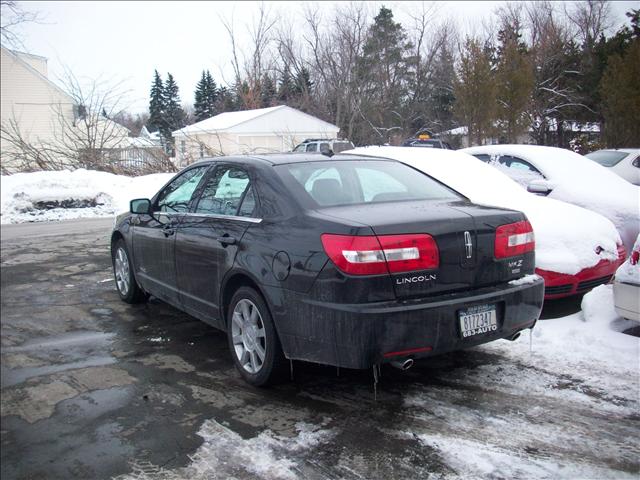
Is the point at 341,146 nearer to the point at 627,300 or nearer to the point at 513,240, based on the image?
the point at 627,300

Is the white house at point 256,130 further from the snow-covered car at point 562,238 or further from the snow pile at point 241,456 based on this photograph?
the snow pile at point 241,456

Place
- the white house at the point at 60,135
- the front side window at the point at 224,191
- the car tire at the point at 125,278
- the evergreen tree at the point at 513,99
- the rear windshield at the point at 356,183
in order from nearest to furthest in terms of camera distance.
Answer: the rear windshield at the point at 356,183
the front side window at the point at 224,191
the car tire at the point at 125,278
the white house at the point at 60,135
the evergreen tree at the point at 513,99

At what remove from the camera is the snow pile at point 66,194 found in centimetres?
1358

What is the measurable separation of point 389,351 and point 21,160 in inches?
728

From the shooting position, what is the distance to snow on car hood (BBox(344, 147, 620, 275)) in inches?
216

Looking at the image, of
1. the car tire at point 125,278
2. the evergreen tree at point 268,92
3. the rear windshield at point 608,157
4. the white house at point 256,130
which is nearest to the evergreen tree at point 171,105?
the evergreen tree at point 268,92

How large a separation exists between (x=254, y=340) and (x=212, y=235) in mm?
872

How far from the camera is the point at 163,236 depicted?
5.09 meters

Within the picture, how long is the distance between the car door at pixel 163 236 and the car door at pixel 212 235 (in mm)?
173

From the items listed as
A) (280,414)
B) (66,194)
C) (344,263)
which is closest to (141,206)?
(280,414)

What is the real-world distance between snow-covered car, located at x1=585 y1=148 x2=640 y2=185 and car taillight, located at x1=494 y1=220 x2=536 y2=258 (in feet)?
35.2

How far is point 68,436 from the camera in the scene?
129 inches

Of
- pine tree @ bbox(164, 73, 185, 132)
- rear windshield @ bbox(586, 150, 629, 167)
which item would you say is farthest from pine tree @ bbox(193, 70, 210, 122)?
rear windshield @ bbox(586, 150, 629, 167)

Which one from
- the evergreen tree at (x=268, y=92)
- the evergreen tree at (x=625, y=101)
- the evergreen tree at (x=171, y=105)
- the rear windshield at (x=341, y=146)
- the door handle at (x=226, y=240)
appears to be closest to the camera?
the door handle at (x=226, y=240)
